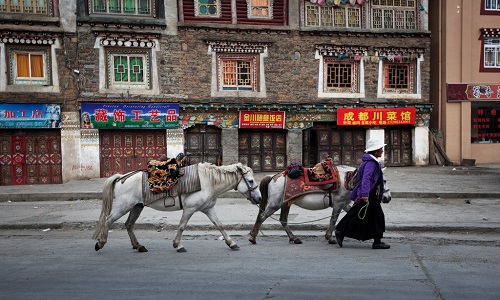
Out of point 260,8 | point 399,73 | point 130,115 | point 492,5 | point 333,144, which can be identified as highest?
point 492,5

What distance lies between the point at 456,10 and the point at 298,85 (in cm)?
818

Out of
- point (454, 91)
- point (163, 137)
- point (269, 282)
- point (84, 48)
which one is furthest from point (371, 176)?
point (454, 91)

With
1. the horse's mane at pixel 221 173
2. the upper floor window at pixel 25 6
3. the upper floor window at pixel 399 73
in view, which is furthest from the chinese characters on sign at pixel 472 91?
the upper floor window at pixel 25 6

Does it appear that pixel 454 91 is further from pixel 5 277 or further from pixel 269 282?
pixel 5 277

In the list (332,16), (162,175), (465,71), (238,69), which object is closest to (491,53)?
(465,71)

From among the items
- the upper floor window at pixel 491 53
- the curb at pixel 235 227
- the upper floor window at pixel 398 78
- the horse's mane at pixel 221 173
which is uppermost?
the upper floor window at pixel 491 53

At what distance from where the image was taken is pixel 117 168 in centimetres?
1889

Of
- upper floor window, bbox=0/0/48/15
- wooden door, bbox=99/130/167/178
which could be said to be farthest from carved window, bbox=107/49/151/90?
upper floor window, bbox=0/0/48/15

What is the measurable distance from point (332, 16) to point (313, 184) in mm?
14252

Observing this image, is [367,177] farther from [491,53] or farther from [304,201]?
[491,53]

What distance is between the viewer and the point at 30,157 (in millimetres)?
18109

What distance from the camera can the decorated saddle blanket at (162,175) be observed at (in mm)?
7465

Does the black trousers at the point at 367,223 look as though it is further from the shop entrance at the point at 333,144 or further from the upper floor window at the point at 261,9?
the upper floor window at the point at 261,9

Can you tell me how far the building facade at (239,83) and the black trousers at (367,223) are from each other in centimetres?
1236
